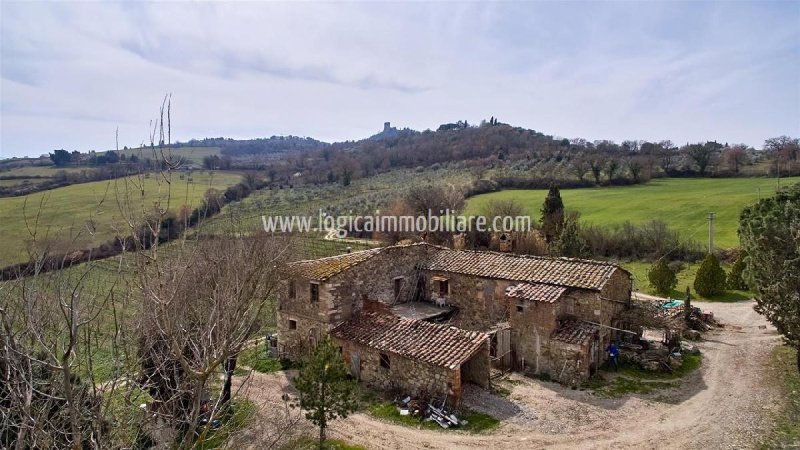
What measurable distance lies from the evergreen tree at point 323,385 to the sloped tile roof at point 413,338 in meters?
3.69

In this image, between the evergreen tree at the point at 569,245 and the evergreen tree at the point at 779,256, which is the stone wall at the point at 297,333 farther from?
the evergreen tree at the point at 569,245

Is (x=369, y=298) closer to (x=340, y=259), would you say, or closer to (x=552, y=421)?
(x=340, y=259)

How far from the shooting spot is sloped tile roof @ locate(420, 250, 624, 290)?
19812 millimetres

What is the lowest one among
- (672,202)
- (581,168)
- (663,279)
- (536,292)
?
(663,279)

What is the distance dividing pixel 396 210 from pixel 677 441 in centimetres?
3723

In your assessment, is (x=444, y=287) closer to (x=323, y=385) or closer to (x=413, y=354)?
(x=413, y=354)

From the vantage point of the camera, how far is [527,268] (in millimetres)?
21219

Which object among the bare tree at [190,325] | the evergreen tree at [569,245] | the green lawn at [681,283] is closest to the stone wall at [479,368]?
→ the bare tree at [190,325]

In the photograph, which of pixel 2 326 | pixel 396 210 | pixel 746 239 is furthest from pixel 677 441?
pixel 396 210

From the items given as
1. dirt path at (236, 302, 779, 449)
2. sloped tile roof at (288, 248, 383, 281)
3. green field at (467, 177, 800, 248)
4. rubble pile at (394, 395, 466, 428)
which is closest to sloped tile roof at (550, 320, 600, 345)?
dirt path at (236, 302, 779, 449)

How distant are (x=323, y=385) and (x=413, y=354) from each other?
168 inches

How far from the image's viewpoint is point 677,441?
14.3 m

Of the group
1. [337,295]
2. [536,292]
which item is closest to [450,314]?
[536,292]

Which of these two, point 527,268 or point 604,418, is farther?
point 527,268
